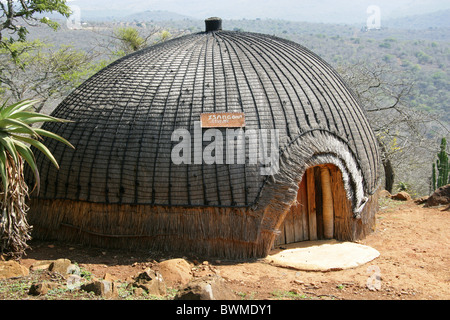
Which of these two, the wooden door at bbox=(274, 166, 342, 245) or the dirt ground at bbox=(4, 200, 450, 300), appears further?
the wooden door at bbox=(274, 166, 342, 245)

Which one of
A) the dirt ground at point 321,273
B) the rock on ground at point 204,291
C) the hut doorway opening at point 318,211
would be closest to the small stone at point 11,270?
the dirt ground at point 321,273

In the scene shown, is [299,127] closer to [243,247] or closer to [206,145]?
[206,145]

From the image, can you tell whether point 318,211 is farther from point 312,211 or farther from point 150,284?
point 150,284

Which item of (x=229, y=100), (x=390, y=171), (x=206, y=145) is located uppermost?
(x=229, y=100)

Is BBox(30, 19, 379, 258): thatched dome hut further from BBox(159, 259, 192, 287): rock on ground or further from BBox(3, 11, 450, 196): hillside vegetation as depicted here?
BBox(3, 11, 450, 196): hillside vegetation

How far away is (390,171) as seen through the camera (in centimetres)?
1848

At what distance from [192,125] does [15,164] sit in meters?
2.77

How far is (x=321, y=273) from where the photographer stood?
7.37m

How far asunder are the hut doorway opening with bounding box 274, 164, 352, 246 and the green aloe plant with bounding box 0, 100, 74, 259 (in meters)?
4.29

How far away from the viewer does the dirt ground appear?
21.6 ft

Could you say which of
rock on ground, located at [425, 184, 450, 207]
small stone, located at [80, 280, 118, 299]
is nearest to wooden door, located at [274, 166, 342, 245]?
small stone, located at [80, 280, 118, 299]

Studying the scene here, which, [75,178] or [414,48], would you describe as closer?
[75,178]

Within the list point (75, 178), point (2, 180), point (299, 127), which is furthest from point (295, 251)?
point (2, 180)

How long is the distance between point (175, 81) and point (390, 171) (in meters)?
12.7
